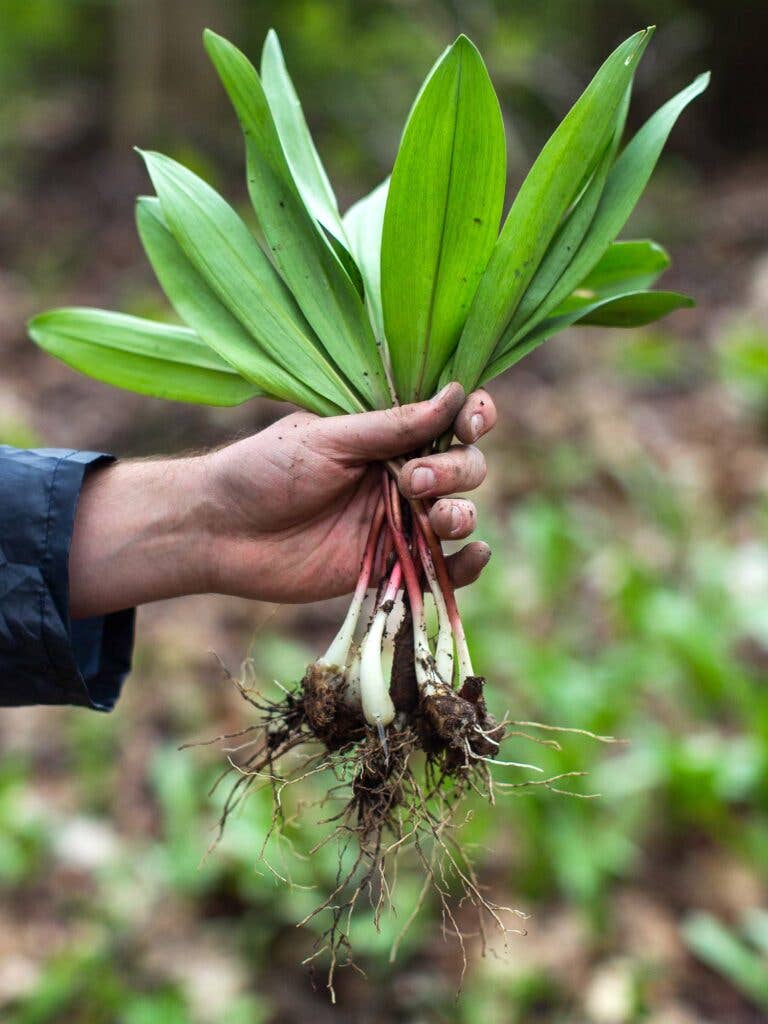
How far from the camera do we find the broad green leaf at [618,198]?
1401mm

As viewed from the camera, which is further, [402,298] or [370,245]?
[370,245]

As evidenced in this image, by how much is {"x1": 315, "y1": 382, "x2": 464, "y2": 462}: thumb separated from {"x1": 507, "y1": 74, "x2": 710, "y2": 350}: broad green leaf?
0.45 feet

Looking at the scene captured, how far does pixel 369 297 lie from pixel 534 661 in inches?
72.6

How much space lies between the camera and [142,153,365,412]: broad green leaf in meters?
1.51

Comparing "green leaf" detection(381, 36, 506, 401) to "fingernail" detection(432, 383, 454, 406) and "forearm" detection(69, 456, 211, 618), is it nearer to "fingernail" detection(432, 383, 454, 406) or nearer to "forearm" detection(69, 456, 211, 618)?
"fingernail" detection(432, 383, 454, 406)

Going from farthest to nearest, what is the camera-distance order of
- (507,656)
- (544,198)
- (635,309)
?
1. (507,656)
2. (635,309)
3. (544,198)

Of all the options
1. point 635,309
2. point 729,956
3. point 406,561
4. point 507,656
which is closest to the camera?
point 406,561

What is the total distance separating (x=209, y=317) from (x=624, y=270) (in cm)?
68

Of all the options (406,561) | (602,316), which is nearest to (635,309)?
(602,316)

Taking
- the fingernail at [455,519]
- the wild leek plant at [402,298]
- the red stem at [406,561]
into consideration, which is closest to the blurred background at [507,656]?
the wild leek plant at [402,298]

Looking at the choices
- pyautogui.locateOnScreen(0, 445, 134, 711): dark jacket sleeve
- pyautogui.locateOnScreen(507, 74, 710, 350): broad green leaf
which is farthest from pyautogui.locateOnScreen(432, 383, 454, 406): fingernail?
pyautogui.locateOnScreen(0, 445, 134, 711): dark jacket sleeve

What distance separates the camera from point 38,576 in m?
1.55

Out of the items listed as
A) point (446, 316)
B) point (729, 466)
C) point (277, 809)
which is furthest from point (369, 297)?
point (729, 466)

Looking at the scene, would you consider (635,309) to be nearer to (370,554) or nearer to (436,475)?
(436,475)
